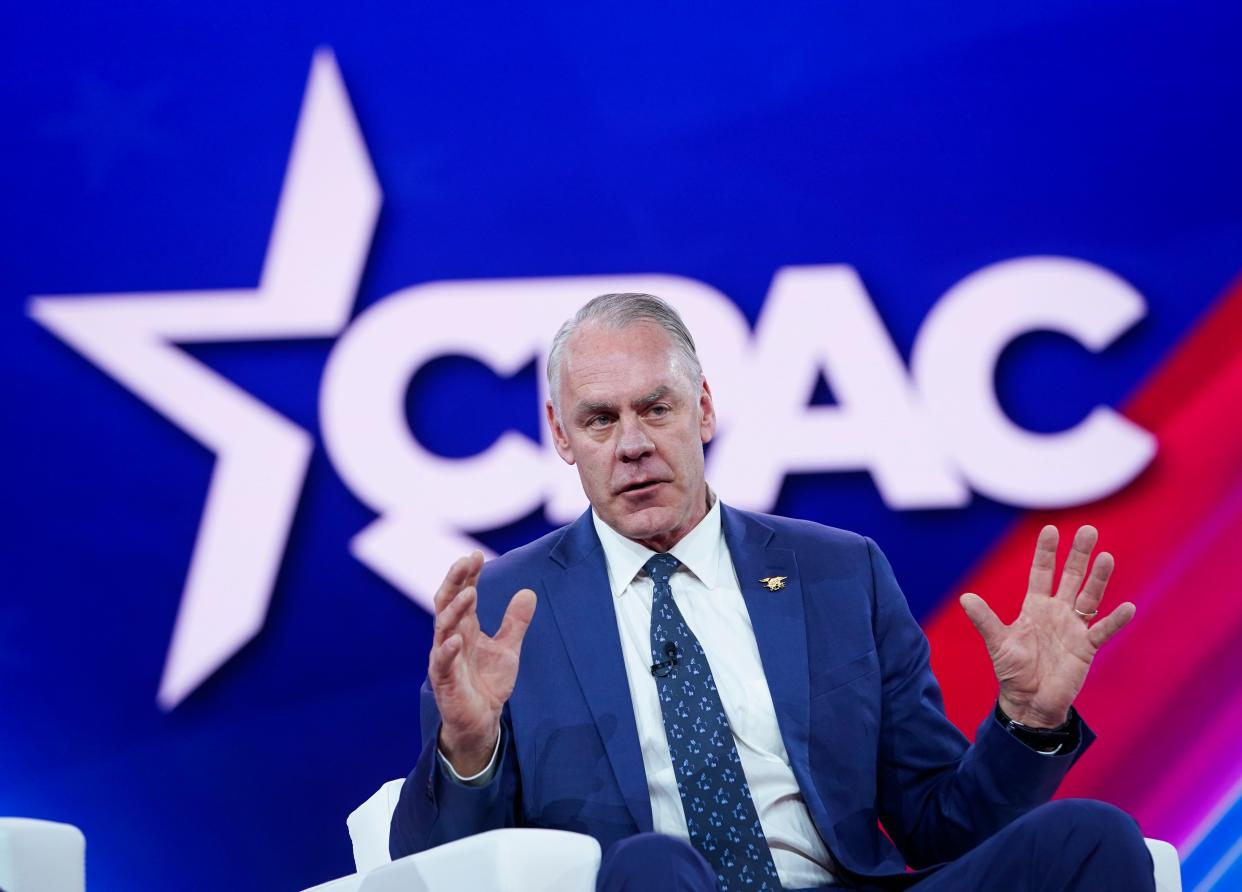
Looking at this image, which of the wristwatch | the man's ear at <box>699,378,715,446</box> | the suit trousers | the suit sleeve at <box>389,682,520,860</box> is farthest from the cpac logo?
the suit trousers

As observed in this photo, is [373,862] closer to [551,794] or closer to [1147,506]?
[551,794]

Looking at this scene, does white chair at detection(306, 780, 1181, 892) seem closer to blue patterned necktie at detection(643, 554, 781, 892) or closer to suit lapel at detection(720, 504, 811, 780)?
blue patterned necktie at detection(643, 554, 781, 892)

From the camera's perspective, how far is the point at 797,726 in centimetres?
218

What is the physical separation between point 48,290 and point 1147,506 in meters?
2.96

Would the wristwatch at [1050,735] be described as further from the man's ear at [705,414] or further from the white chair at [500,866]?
the man's ear at [705,414]

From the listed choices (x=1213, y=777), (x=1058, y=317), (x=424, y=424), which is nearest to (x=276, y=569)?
(x=424, y=424)

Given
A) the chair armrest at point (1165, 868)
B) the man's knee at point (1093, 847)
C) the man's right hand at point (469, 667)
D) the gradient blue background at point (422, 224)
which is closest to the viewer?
the man's knee at point (1093, 847)

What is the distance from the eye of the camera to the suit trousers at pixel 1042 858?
1.71 m

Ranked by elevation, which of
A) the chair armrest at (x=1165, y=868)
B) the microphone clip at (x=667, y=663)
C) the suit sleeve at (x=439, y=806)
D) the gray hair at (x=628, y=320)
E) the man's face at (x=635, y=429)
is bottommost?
the chair armrest at (x=1165, y=868)

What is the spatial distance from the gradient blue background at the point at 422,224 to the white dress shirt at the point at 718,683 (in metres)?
1.35

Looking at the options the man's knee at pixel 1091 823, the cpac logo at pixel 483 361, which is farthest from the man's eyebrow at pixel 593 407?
the cpac logo at pixel 483 361

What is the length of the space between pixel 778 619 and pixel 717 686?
0.16 m

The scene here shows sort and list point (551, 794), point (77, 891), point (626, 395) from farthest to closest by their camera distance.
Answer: point (77, 891), point (626, 395), point (551, 794)

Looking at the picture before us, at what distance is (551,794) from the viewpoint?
2.14 metres
